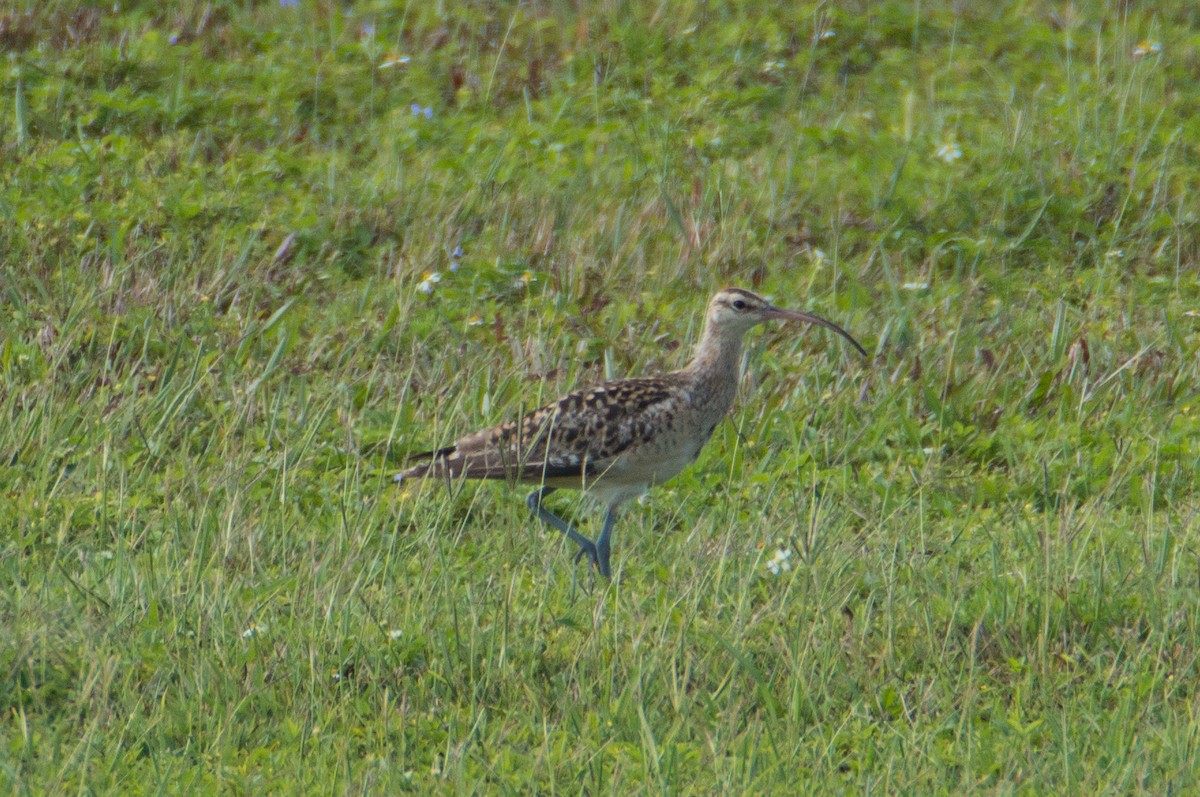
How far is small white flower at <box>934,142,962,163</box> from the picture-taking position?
986 centimetres

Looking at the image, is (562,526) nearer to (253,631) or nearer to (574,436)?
(574,436)

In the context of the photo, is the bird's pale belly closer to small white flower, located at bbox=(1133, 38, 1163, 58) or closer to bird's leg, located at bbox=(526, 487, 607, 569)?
bird's leg, located at bbox=(526, 487, 607, 569)

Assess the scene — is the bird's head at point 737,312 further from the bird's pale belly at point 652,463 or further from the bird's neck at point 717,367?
the bird's pale belly at point 652,463

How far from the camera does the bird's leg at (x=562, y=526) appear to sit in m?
6.10

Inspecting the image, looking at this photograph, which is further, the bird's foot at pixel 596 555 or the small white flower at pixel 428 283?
the small white flower at pixel 428 283

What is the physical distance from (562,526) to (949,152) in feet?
15.3

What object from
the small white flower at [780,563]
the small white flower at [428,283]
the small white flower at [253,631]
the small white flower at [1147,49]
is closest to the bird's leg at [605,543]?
the small white flower at [780,563]

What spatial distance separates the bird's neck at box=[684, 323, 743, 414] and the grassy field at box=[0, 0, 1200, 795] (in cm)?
28

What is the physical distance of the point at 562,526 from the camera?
628cm

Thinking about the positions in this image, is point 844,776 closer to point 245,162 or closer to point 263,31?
point 245,162

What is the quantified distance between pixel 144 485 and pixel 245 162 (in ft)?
12.6

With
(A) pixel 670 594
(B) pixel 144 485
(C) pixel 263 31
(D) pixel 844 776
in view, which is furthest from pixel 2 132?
(D) pixel 844 776

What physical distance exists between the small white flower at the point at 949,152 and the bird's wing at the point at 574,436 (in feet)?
12.9

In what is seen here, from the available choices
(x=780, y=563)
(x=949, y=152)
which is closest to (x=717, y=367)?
(x=780, y=563)
